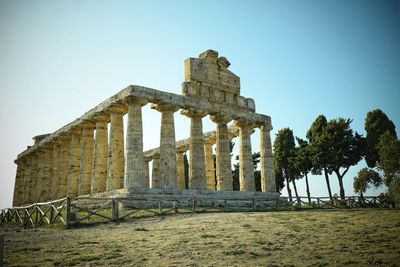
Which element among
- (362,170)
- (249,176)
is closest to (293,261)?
(249,176)

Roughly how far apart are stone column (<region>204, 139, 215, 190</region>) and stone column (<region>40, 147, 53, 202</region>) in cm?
1984

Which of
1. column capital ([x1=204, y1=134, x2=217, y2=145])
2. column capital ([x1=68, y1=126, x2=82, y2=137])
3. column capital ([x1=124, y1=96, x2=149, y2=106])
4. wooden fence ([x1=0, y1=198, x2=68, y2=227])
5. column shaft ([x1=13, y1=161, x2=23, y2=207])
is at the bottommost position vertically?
wooden fence ([x1=0, y1=198, x2=68, y2=227])

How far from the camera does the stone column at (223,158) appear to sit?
98.0 feet

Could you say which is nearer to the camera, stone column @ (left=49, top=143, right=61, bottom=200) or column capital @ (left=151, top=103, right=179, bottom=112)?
column capital @ (left=151, top=103, right=179, bottom=112)

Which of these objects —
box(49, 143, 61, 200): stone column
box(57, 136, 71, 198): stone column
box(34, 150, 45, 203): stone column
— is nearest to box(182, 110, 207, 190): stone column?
box(57, 136, 71, 198): stone column

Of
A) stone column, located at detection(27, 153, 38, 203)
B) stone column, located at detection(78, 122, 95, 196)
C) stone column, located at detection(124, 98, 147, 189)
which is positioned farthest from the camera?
stone column, located at detection(27, 153, 38, 203)

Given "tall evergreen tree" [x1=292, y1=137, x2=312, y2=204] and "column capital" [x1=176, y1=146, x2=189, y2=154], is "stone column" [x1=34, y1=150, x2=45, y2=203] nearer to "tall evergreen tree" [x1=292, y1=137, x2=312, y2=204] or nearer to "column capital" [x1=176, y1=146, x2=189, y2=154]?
"column capital" [x1=176, y1=146, x2=189, y2=154]

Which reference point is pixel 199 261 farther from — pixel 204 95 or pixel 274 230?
pixel 204 95

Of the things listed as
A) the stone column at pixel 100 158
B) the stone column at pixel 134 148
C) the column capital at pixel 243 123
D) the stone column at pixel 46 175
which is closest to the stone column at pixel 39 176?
the stone column at pixel 46 175

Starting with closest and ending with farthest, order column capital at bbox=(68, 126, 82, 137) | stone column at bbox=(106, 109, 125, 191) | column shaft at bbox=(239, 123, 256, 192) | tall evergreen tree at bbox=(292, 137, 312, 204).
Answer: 1. stone column at bbox=(106, 109, 125, 191)
2. column shaft at bbox=(239, 123, 256, 192)
3. column capital at bbox=(68, 126, 82, 137)
4. tall evergreen tree at bbox=(292, 137, 312, 204)

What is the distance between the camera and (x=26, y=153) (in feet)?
146

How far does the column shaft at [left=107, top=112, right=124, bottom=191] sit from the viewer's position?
83.8 ft

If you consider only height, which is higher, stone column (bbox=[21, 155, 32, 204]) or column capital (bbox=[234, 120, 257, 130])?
column capital (bbox=[234, 120, 257, 130])

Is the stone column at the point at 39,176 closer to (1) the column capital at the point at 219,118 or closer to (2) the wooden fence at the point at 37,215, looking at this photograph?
(2) the wooden fence at the point at 37,215
